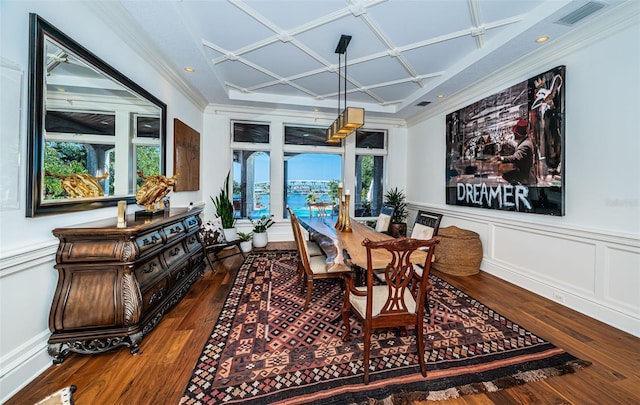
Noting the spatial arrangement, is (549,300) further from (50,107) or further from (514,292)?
(50,107)

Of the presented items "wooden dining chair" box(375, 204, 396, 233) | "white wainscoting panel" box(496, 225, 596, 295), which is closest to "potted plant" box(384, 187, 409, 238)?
"wooden dining chair" box(375, 204, 396, 233)

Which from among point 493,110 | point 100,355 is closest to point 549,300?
point 493,110

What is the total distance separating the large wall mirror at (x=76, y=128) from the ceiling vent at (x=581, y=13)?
166 inches

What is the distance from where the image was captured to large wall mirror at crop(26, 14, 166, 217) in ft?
5.16

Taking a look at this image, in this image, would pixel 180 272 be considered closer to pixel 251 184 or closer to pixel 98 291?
pixel 98 291

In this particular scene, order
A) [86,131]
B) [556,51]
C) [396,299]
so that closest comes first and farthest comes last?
[396,299] → [86,131] → [556,51]

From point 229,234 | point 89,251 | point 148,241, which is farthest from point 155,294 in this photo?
point 229,234

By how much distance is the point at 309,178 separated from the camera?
18.6 ft

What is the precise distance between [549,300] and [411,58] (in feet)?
11.2

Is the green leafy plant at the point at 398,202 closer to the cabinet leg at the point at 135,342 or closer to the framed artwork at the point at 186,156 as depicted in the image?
the framed artwork at the point at 186,156

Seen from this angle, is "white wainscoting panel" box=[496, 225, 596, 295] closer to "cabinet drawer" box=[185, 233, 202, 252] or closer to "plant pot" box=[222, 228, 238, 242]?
"cabinet drawer" box=[185, 233, 202, 252]

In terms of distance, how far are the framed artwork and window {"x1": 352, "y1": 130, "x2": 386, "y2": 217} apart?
3443mm

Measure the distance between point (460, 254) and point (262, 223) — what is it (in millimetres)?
3646

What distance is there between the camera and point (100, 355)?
72.5 inches
